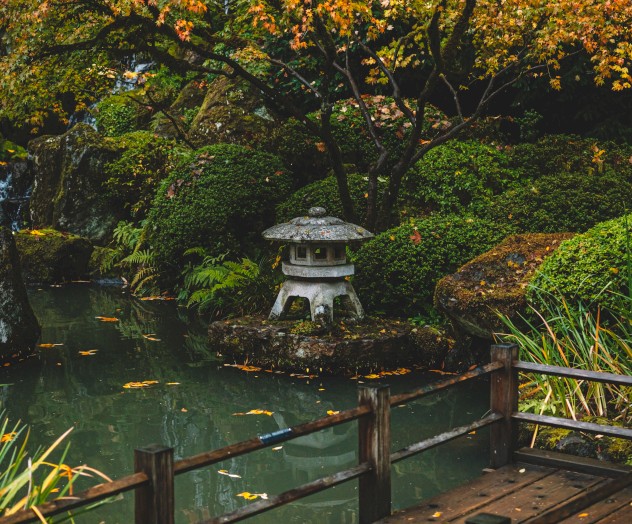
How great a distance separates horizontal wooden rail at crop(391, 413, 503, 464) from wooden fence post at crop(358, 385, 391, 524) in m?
0.14

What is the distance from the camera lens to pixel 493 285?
8.80m

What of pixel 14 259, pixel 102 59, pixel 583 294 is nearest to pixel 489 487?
pixel 583 294

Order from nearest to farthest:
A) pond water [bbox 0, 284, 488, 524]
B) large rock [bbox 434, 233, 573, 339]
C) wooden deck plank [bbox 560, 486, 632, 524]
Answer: wooden deck plank [bbox 560, 486, 632, 524]
pond water [bbox 0, 284, 488, 524]
large rock [bbox 434, 233, 573, 339]

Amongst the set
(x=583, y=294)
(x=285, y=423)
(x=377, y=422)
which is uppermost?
(x=583, y=294)

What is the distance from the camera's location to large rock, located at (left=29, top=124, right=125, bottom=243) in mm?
16781

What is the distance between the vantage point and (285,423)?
8055mm

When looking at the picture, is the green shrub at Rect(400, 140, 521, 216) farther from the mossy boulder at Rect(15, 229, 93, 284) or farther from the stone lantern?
the mossy boulder at Rect(15, 229, 93, 284)

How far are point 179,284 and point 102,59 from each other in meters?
→ 3.87

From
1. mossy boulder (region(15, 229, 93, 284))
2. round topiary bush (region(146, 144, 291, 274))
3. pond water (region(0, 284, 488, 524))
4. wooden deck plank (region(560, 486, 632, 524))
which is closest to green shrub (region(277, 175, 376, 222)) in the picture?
round topiary bush (region(146, 144, 291, 274))

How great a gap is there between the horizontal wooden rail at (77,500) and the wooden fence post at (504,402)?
2801 millimetres

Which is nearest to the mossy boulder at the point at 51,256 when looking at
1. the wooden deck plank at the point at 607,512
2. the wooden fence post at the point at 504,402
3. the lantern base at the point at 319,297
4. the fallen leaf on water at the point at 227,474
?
the lantern base at the point at 319,297

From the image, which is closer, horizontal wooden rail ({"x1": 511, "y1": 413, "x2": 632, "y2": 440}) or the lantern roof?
horizontal wooden rail ({"x1": 511, "y1": 413, "x2": 632, "y2": 440})

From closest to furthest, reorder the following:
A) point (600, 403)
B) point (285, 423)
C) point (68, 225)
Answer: point (600, 403) < point (285, 423) < point (68, 225)

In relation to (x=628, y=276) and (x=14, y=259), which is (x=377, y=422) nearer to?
(x=628, y=276)
